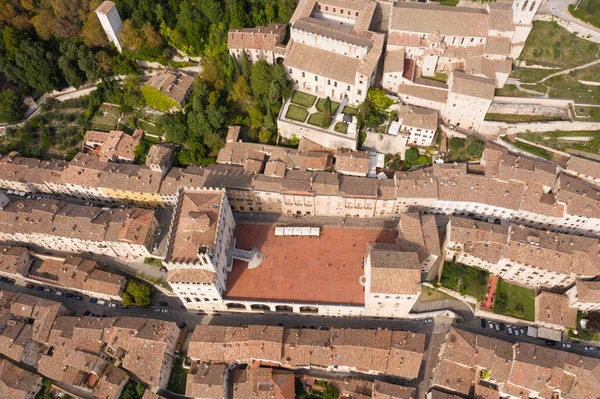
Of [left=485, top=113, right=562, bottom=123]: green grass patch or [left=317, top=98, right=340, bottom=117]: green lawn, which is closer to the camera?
[left=485, top=113, right=562, bottom=123]: green grass patch

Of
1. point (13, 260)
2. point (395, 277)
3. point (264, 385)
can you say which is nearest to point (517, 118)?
point (395, 277)

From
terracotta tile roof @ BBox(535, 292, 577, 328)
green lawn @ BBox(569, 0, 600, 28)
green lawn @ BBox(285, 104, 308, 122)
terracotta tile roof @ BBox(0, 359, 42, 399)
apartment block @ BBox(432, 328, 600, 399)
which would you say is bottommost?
terracotta tile roof @ BBox(0, 359, 42, 399)

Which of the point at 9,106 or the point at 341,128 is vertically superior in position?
the point at 341,128

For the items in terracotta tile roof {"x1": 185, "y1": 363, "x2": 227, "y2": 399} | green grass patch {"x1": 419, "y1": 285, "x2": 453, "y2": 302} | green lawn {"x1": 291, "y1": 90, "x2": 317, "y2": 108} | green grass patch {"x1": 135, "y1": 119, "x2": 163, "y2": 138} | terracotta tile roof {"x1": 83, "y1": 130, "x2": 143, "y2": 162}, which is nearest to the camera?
terracotta tile roof {"x1": 185, "y1": 363, "x2": 227, "y2": 399}

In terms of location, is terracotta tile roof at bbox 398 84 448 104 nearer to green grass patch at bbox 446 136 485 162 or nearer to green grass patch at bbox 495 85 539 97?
green grass patch at bbox 446 136 485 162

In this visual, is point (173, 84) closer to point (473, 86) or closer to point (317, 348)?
point (473, 86)

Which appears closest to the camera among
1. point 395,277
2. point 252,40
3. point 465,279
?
point 395,277

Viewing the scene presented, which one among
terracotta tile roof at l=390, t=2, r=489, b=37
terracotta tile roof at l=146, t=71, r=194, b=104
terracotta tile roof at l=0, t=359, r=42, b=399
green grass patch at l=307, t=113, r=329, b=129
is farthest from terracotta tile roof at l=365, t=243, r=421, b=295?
terracotta tile roof at l=0, t=359, r=42, b=399

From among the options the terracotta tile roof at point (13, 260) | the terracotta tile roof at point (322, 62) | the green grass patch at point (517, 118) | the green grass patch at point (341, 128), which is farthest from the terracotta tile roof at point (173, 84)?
the green grass patch at point (517, 118)
